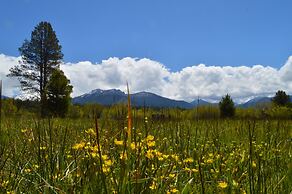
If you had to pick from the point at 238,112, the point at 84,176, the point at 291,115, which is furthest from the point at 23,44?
the point at 84,176

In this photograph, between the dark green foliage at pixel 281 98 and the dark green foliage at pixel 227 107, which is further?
the dark green foliage at pixel 281 98

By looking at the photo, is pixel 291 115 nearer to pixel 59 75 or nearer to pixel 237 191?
pixel 59 75

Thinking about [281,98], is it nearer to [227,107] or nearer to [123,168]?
[227,107]

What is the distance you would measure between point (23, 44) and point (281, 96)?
98.4 feet

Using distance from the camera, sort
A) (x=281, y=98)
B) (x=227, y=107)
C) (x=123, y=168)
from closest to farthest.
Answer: (x=123, y=168) < (x=227, y=107) < (x=281, y=98)

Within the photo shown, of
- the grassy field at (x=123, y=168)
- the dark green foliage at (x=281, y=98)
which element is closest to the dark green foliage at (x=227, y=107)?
the dark green foliage at (x=281, y=98)

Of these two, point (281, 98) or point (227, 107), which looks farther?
point (281, 98)

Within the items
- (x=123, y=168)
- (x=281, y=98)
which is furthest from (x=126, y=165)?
(x=281, y=98)

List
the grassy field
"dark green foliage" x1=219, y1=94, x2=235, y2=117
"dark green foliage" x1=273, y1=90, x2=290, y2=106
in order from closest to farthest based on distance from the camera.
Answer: the grassy field, "dark green foliage" x1=219, y1=94, x2=235, y2=117, "dark green foliage" x1=273, y1=90, x2=290, y2=106

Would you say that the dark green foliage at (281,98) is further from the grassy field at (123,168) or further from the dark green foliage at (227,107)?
the grassy field at (123,168)

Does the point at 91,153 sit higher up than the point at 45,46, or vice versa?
the point at 45,46

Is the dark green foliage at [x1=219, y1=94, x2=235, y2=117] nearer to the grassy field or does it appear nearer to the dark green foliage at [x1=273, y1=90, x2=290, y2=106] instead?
the dark green foliage at [x1=273, y1=90, x2=290, y2=106]

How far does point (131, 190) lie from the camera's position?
5.71ft

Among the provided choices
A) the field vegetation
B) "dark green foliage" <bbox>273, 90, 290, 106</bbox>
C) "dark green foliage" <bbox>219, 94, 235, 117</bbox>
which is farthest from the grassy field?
"dark green foliage" <bbox>273, 90, 290, 106</bbox>
